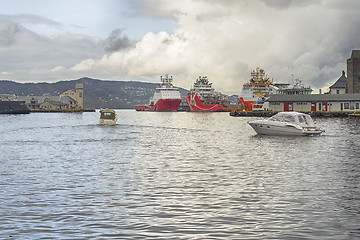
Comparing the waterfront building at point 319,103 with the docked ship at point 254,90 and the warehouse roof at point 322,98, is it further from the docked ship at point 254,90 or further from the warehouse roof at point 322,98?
the docked ship at point 254,90

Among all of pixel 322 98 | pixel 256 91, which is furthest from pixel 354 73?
pixel 256 91

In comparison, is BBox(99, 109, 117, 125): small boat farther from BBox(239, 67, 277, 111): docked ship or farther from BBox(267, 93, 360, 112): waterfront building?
BBox(239, 67, 277, 111): docked ship

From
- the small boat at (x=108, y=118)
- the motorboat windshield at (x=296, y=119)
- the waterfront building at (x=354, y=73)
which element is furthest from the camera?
the waterfront building at (x=354, y=73)

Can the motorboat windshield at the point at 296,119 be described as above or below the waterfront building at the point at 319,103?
below

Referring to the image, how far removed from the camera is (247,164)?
23.7m

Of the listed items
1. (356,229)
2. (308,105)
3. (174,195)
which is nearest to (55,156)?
(174,195)

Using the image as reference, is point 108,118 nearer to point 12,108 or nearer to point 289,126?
point 289,126

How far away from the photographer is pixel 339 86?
446 ft

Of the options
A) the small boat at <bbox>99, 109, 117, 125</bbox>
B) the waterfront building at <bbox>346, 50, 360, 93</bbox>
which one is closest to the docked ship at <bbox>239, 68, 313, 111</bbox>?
the waterfront building at <bbox>346, 50, 360, 93</bbox>

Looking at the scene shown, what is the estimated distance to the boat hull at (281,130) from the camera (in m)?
45.2

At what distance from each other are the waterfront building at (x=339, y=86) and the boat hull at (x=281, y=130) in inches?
3833

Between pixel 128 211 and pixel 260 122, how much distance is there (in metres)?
37.0

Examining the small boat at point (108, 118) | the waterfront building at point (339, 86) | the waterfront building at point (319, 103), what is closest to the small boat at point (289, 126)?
the small boat at point (108, 118)

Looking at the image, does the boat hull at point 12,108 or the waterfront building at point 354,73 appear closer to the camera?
the waterfront building at point 354,73
